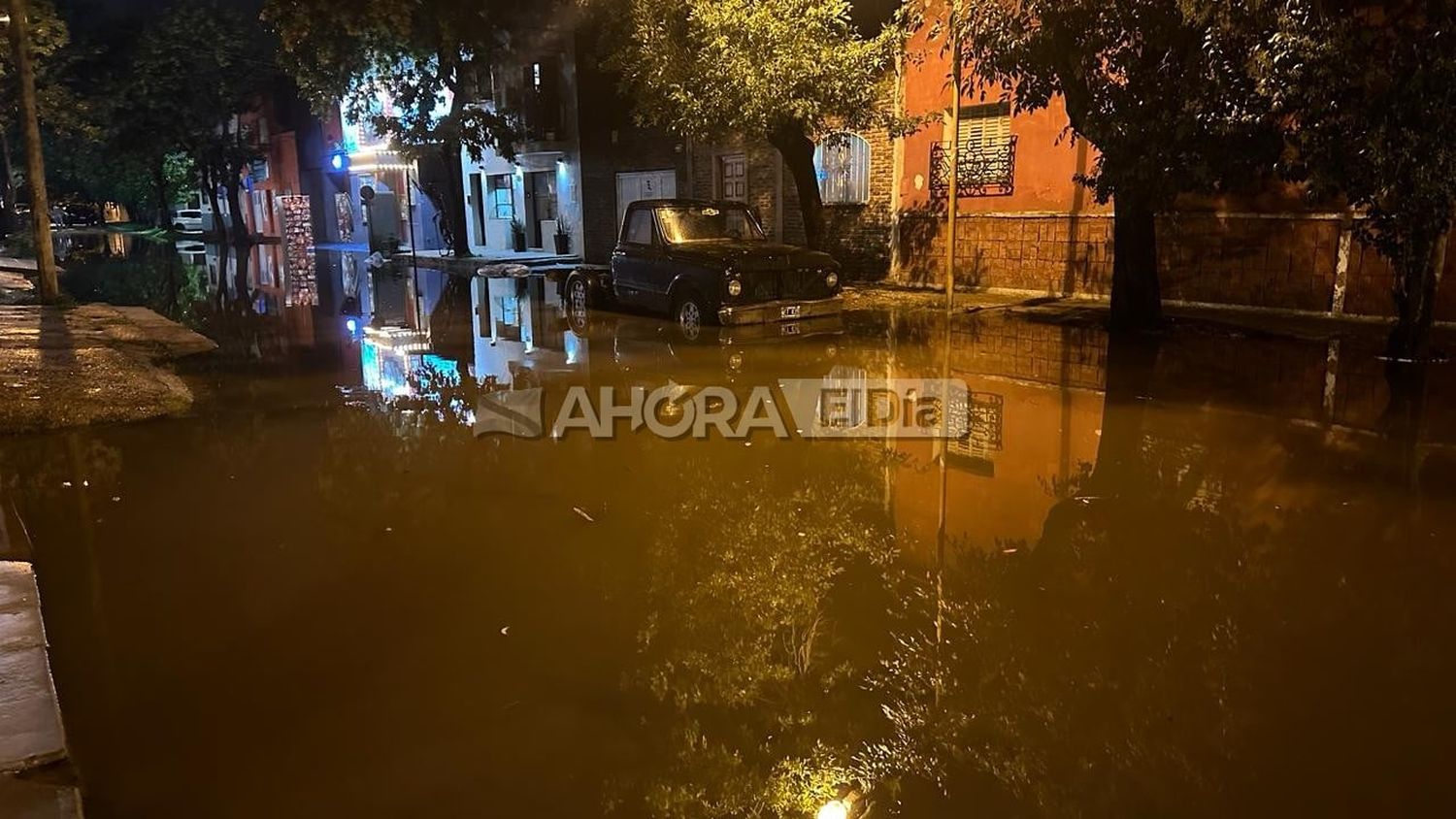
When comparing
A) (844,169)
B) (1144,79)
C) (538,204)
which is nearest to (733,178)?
(844,169)

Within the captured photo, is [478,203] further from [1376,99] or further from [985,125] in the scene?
[1376,99]

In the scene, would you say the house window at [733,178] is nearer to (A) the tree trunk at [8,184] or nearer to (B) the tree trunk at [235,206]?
(A) the tree trunk at [8,184]

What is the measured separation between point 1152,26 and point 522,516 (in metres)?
8.65

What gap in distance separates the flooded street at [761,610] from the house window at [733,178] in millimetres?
15726

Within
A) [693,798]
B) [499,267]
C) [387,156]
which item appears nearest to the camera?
[693,798]

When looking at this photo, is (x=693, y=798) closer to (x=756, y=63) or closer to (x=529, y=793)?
(x=529, y=793)

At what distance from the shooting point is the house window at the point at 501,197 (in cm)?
3397

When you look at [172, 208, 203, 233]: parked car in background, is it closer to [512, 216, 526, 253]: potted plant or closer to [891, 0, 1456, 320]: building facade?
[512, 216, 526, 253]: potted plant

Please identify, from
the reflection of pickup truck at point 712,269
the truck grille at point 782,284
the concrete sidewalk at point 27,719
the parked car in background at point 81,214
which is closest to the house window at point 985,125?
the reflection of pickup truck at point 712,269

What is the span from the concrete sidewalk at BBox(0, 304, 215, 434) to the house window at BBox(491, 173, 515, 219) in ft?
65.2

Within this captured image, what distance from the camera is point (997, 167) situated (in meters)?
18.4

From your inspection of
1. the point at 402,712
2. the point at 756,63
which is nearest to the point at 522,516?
the point at 402,712

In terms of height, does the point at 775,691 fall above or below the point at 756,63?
below

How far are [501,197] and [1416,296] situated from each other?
94.9 feet
